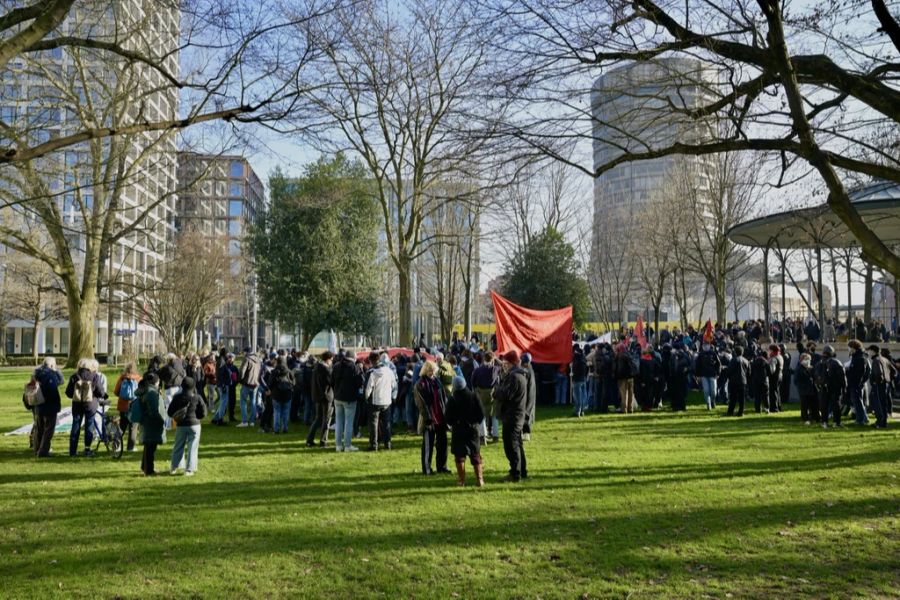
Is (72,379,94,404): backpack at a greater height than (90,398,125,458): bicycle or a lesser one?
greater

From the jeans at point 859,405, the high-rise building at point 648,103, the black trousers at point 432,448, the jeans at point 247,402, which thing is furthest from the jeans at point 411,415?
the jeans at point 859,405

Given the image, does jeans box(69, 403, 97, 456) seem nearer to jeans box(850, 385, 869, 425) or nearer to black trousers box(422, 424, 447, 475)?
black trousers box(422, 424, 447, 475)

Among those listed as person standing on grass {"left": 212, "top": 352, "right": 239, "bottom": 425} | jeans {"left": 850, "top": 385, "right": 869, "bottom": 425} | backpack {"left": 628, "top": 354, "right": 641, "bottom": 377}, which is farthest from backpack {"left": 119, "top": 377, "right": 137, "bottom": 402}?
jeans {"left": 850, "top": 385, "right": 869, "bottom": 425}

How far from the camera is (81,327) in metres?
29.7

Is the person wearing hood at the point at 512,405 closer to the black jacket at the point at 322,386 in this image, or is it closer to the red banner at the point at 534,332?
the black jacket at the point at 322,386

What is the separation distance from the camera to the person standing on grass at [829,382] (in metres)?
15.8

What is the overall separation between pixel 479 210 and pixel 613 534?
22656mm

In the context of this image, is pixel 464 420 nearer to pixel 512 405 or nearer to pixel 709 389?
pixel 512 405

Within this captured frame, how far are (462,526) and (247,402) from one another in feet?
36.2

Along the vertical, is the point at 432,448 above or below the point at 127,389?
below

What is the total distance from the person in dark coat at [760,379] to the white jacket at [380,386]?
10.4 m

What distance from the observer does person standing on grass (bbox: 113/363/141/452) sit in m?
12.9

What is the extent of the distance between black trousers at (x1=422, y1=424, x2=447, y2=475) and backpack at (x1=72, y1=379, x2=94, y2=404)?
6224 mm

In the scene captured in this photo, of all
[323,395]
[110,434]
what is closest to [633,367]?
[323,395]
